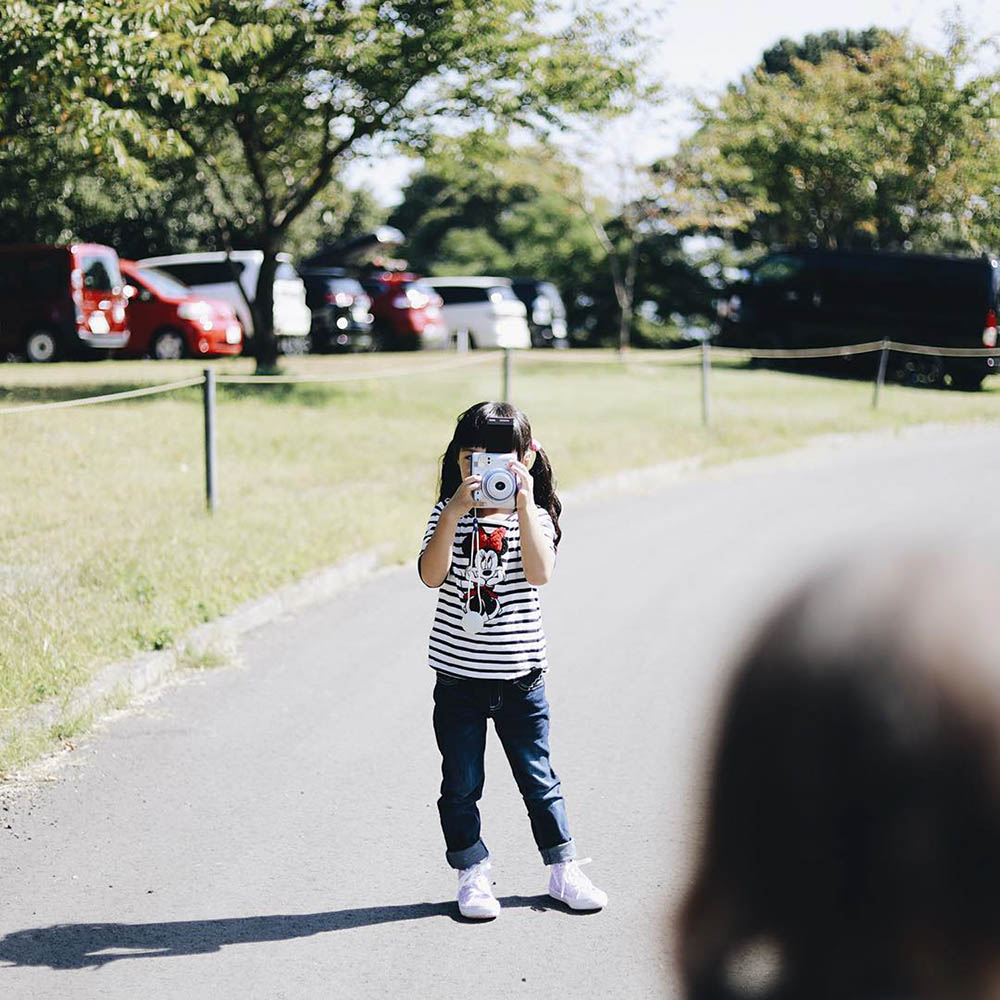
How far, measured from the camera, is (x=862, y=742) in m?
1.01

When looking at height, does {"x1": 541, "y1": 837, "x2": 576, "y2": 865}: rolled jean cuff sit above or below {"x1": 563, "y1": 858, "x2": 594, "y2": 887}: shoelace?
above

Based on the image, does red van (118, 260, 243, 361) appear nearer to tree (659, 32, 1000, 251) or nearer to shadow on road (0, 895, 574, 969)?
tree (659, 32, 1000, 251)

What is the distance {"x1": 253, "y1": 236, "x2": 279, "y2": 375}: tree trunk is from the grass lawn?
3.93 ft

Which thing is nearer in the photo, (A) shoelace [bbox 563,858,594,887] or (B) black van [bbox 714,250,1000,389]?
(A) shoelace [bbox 563,858,594,887]

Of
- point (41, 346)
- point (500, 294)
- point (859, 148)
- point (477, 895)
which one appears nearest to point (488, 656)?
point (477, 895)

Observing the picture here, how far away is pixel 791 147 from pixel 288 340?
12582mm

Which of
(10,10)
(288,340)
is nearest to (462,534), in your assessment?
(10,10)

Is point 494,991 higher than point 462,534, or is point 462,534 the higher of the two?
point 462,534

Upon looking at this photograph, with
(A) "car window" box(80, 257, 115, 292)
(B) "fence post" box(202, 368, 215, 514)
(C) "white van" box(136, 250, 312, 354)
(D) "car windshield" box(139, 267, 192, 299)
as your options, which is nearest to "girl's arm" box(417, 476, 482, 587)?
(B) "fence post" box(202, 368, 215, 514)

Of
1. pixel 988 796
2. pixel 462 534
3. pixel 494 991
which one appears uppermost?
pixel 988 796

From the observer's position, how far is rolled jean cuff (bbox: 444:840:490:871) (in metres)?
4.04

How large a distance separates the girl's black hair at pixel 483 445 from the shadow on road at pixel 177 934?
1.22 metres

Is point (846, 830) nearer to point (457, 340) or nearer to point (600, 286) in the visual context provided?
point (457, 340)

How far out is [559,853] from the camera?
4082mm
